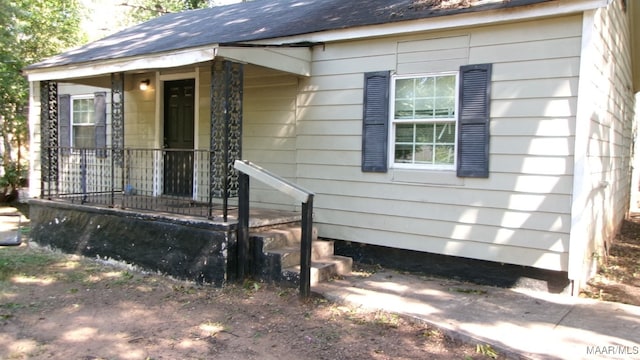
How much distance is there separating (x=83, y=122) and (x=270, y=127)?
4852 mm

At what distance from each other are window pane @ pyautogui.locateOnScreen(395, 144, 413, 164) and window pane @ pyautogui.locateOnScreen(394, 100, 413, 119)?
35 centimetres

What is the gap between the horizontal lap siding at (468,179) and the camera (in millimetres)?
4812

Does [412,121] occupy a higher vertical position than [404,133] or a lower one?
higher

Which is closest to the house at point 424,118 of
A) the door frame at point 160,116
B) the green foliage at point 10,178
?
the door frame at point 160,116

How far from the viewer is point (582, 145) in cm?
466

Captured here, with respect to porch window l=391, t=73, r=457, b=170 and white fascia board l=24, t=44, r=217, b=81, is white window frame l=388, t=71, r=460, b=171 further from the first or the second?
white fascia board l=24, t=44, r=217, b=81

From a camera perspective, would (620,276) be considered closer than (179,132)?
Yes

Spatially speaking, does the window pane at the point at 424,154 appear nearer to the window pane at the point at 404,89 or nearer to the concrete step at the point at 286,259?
the window pane at the point at 404,89

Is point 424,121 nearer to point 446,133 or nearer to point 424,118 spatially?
point 424,118

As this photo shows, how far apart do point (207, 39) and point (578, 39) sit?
16.3 feet

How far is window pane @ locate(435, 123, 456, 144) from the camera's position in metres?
5.47

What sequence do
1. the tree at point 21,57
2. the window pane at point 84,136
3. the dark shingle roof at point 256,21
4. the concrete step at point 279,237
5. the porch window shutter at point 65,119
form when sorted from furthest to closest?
the tree at point 21,57 < the porch window shutter at point 65,119 < the window pane at point 84,136 < the dark shingle roof at point 256,21 < the concrete step at point 279,237

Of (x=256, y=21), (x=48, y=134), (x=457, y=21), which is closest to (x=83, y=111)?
(x=48, y=134)

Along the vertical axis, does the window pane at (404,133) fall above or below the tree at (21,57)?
below
